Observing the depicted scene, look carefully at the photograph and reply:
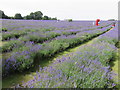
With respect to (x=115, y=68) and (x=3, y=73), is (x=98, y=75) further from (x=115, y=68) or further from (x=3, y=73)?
(x=3, y=73)

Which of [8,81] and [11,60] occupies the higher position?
[11,60]

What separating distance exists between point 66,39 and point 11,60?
13.9 feet

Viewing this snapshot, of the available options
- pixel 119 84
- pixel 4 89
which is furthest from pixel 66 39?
pixel 4 89

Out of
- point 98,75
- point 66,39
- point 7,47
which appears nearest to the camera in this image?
point 98,75

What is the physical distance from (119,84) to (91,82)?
3.65ft

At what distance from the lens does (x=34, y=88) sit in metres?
1.98

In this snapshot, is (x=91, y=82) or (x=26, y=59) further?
(x=26, y=59)

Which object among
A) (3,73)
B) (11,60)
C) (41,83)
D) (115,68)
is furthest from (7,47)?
(115,68)

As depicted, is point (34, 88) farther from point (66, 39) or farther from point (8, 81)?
point (66, 39)

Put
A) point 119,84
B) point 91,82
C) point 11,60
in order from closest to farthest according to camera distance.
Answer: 1. point 91,82
2. point 119,84
3. point 11,60

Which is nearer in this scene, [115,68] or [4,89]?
[4,89]

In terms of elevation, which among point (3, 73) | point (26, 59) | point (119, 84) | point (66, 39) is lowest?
point (119, 84)

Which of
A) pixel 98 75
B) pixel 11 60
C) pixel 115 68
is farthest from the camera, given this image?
pixel 115 68

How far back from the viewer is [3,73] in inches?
114
